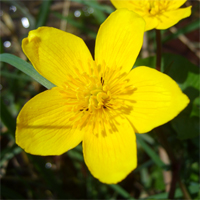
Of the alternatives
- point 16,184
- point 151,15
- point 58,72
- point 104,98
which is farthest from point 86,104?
point 16,184

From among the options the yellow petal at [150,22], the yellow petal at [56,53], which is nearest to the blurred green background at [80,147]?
the yellow petal at [56,53]

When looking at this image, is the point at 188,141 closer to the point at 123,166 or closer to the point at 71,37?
the point at 123,166

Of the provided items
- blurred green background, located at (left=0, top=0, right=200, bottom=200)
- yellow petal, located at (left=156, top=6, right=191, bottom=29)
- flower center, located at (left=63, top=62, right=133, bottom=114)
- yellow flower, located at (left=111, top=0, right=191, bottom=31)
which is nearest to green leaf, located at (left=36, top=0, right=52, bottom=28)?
blurred green background, located at (left=0, top=0, right=200, bottom=200)

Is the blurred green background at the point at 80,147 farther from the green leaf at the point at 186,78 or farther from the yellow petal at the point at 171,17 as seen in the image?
the yellow petal at the point at 171,17

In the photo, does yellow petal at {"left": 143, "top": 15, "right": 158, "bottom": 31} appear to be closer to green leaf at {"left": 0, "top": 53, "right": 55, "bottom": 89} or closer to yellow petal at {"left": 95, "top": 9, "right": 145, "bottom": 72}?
yellow petal at {"left": 95, "top": 9, "right": 145, "bottom": 72}

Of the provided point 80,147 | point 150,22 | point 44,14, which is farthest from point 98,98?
point 44,14

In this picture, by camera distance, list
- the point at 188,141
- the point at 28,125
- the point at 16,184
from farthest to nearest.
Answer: the point at 16,184 → the point at 188,141 → the point at 28,125

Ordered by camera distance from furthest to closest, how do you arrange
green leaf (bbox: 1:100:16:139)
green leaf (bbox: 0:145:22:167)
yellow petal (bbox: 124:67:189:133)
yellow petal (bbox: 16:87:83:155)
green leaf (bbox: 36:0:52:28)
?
green leaf (bbox: 36:0:52:28) < green leaf (bbox: 0:145:22:167) < green leaf (bbox: 1:100:16:139) < yellow petal (bbox: 16:87:83:155) < yellow petal (bbox: 124:67:189:133)

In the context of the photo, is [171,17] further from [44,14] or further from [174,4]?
[44,14]
